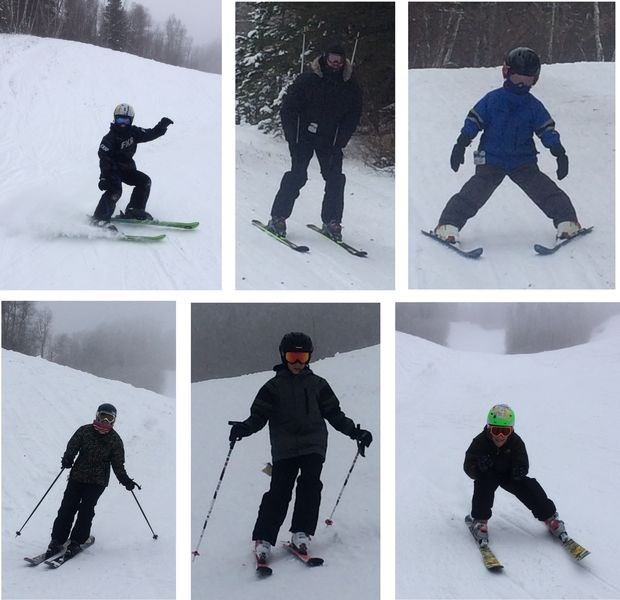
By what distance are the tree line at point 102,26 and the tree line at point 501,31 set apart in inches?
112

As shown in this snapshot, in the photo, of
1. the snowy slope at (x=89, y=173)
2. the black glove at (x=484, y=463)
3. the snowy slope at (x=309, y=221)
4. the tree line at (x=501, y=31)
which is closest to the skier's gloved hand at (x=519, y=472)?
the black glove at (x=484, y=463)

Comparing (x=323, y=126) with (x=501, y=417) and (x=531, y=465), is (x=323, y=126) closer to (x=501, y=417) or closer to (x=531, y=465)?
(x=501, y=417)

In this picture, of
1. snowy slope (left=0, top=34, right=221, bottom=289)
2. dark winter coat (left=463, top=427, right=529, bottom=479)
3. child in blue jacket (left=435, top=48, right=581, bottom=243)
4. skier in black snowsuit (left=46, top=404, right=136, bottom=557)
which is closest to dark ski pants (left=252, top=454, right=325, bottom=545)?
dark winter coat (left=463, top=427, right=529, bottom=479)

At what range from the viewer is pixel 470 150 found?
5.51 metres

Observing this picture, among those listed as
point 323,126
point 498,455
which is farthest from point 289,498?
point 323,126

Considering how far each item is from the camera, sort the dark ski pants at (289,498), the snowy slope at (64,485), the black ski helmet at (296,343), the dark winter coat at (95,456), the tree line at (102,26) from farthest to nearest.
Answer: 1. the tree line at (102,26)
2. the dark winter coat at (95,456)
3. the snowy slope at (64,485)
4. the black ski helmet at (296,343)
5. the dark ski pants at (289,498)

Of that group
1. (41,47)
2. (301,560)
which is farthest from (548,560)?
(41,47)

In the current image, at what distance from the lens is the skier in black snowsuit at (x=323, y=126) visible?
5.20 m

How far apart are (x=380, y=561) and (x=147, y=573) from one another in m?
1.39

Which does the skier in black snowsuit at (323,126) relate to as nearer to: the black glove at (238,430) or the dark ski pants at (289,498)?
the black glove at (238,430)

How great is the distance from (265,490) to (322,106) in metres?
2.51

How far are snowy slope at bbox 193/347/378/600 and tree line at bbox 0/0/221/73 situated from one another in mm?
4115

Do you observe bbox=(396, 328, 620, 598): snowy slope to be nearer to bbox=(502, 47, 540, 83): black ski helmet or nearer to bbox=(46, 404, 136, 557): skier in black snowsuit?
bbox=(46, 404, 136, 557): skier in black snowsuit

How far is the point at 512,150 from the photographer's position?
5.23 metres
